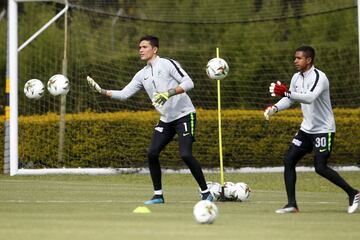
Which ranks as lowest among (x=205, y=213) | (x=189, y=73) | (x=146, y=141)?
(x=205, y=213)

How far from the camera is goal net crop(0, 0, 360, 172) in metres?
24.9

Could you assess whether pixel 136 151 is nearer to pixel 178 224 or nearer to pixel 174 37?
pixel 174 37

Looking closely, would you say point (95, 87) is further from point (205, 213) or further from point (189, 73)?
point (189, 73)

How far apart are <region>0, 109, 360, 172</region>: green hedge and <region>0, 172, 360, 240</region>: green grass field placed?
367 centimetres

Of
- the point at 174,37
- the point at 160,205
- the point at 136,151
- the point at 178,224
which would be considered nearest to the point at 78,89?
the point at 136,151

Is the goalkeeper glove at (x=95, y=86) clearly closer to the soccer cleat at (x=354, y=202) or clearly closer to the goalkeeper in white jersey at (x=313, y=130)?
the goalkeeper in white jersey at (x=313, y=130)

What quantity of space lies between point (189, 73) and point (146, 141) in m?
3.54

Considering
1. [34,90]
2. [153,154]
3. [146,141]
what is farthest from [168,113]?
[146,141]

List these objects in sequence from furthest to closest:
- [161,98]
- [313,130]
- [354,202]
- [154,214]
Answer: [161,98] < [313,130] < [354,202] < [154,214]

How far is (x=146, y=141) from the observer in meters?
24.8

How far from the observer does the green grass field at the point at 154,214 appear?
1041 cm

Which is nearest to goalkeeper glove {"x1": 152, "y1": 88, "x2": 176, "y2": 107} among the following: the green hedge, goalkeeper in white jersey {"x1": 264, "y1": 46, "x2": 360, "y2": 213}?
goalkeeper in white jersey {"x1": 264, "y1": 46, "x2": 360, "y2": 213}

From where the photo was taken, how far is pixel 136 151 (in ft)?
81.7

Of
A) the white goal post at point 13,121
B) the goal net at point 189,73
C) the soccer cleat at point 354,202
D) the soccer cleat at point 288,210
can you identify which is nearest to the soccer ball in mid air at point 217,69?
the soccer cleat at point 288,210
